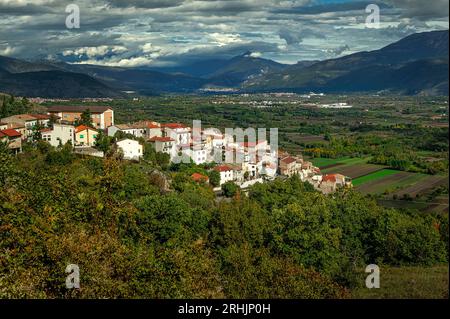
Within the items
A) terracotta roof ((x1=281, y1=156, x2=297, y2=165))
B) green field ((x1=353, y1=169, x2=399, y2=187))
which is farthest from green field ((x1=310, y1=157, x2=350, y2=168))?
terracotta roof ((x1=281, y1=156, x2=297, y2=165))

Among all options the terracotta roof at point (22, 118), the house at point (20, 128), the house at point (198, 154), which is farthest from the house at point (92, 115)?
the house at point (198, 154)

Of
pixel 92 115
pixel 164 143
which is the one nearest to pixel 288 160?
pixel 164 143

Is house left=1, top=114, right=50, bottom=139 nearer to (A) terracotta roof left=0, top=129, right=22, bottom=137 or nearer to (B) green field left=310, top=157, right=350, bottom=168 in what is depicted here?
(A) terracotta roof left=0, top=129, right=22, bottom=137

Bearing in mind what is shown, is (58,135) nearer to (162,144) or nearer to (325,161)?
(162,144)
